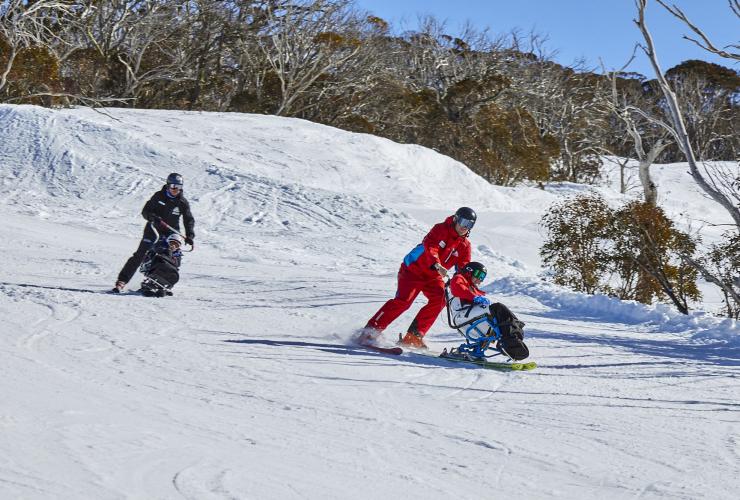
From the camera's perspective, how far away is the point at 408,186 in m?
24.3

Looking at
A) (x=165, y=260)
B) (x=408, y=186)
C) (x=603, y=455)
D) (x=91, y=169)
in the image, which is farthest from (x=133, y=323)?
(x=408, y=186)

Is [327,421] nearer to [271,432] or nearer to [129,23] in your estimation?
[271,432]

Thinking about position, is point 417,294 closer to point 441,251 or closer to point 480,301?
point 441,251

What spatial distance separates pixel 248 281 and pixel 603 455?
303 inches

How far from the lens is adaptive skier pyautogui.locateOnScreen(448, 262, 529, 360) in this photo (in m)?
7.18

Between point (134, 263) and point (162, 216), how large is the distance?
0.65 meters

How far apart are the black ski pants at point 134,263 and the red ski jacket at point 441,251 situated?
148 inches

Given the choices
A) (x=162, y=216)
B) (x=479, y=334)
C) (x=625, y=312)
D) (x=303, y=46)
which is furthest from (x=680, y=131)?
(x=303, y=46)

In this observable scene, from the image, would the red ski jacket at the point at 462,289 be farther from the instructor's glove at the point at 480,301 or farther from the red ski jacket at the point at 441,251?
the red ski jacket at the point at 441,251

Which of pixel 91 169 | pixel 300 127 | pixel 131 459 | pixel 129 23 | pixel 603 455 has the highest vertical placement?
pixel 129 23

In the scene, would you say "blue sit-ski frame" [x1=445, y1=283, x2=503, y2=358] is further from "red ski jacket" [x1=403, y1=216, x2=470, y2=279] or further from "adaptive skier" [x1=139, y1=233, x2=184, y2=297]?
"adaptive skier" [x1=139, y1=233, x2=184, y2=297]

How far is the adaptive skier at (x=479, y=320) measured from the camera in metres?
7.18

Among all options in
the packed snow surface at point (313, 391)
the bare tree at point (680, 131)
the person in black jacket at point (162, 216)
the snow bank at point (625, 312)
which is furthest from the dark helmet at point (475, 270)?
the person in black jacket at point (162, 216)

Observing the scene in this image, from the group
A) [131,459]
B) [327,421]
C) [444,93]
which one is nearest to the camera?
[131,459]
